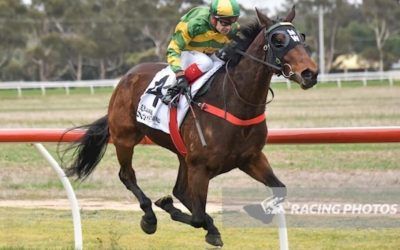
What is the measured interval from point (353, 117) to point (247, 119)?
12.9 m

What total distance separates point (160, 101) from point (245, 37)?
0.76 meters

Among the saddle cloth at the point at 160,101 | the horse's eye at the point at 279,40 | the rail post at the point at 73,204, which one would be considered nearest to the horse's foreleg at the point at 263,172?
the saddle cloth at the point at 160,101

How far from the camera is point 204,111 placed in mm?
5219

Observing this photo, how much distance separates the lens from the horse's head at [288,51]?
459cm

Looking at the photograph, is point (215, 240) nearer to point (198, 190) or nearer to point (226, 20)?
point (198, 190)

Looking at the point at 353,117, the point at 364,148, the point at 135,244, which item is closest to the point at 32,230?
the point at 135,244

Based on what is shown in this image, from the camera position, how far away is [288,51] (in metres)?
4.79

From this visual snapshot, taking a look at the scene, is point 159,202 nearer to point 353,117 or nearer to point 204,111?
point 204,111

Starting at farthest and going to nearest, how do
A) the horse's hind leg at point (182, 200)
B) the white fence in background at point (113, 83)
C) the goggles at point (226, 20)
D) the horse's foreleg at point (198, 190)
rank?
the white fence in background at point (113, 83) → the horse's hind leg at point (182, 200) → the goggles at point (226, 20) → the horse's foreleg at point (198, 190)

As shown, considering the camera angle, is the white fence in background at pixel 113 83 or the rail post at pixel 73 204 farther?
the white fence in background at pixel 113 83

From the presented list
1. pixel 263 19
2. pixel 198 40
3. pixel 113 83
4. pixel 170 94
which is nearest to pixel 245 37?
pixel 263 19
